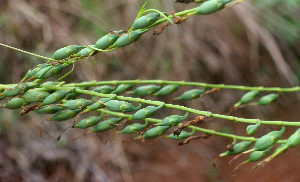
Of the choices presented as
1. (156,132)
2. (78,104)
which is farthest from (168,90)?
(78,104)

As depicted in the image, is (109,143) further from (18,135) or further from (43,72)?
(43,72)

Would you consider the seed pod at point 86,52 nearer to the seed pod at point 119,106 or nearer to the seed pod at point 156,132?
the seed pod at point 119,106

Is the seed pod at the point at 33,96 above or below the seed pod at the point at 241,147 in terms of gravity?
above

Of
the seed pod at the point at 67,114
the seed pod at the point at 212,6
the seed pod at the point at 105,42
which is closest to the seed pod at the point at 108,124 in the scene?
the seed pod at the point at 67,114

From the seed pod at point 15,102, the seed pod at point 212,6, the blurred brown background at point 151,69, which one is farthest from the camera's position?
the blurred brown background at point 151,69

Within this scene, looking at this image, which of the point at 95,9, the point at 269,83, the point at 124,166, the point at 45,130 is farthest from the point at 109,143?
the point at 269,83

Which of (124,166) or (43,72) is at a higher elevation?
(43,72)

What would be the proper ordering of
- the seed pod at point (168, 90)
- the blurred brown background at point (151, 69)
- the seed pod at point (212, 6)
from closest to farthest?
the seed pod at point (212, 6)
the seed pod at point (168, 90)
the blurred brown background at point (151, 69)
